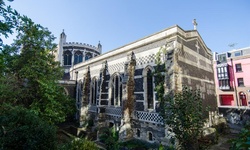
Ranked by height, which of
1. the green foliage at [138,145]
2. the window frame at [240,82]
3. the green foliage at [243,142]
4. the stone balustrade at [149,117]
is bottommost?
the green foliage at [138,145]

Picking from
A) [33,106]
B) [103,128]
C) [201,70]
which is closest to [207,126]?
[201,70]

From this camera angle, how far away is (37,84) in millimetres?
11430

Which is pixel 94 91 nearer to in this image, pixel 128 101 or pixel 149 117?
pixel 128 101

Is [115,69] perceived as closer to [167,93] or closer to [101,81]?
[101,81]

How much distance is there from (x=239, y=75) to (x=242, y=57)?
3.47 metres

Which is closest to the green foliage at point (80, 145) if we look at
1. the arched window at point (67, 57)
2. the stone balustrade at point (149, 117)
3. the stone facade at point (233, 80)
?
the stone balustrade at point (149, 117)

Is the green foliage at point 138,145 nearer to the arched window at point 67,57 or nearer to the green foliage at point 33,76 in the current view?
the green foliage at point 33,76

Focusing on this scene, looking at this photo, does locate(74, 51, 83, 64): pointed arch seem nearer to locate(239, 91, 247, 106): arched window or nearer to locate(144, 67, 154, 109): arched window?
locate(144, 67, 154, 109): arched window

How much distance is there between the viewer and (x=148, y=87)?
1264 centimetres

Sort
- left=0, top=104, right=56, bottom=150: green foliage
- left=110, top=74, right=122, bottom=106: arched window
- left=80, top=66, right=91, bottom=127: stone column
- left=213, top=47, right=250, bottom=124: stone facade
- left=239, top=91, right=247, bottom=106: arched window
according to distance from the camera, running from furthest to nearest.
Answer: left=239, top=91, right=247, bottom=106: arched window < left=213, top=47, right=250, bottom=124: stone facade < left=80, top=66, right=91, bottom=127: stone column < left=110, top=74, right=122, bottom=106: arched window < left=0, top=104, right=56, bottom=150: green foliage

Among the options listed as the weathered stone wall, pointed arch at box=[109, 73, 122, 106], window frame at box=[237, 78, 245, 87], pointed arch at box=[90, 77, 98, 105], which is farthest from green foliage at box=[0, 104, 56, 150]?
window frame at box=[237, 78, 245, 87]

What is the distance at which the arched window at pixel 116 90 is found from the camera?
15406 mm

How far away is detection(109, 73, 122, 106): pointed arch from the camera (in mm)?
15434

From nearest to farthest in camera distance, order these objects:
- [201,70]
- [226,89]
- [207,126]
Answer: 1. [207,126]
2. [201,70]
3. [226,89]
